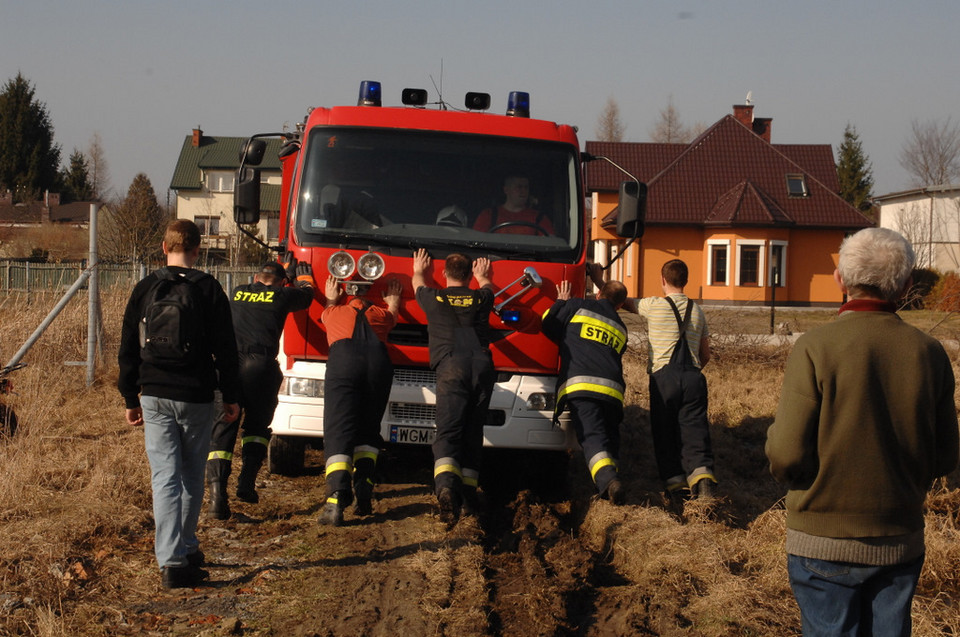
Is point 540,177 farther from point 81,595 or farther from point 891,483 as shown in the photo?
point 891,483

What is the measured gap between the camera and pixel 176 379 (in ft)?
16.4

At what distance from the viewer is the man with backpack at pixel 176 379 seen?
496 cm

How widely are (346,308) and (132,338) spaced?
1.89 m

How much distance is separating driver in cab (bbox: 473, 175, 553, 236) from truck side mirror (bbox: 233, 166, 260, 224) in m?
1.87

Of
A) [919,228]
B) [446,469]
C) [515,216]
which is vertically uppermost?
[919,228]

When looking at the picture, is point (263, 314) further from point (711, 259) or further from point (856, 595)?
point (711, 259)

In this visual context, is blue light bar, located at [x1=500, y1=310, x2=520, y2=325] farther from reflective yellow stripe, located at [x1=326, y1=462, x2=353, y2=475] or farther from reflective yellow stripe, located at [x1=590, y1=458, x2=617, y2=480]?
reflective yellow stripe, located at [x1=326, y1=462, x2=353, y2=475]

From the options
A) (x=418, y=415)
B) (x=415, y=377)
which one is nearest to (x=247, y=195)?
(x=415, y=377)

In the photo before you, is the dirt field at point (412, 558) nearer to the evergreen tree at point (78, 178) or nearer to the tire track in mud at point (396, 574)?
the tire track in mud at point (396, 574)

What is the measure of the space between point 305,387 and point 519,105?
125 inches

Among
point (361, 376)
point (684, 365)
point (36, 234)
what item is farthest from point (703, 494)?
point (36, 234)

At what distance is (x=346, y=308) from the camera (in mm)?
6730

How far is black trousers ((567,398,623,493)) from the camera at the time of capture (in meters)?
6.65

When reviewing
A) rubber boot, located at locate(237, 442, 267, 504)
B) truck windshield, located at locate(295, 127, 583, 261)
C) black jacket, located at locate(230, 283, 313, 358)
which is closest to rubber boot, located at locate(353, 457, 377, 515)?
rubber boot, located at locate(237, 442, 267, 504)
